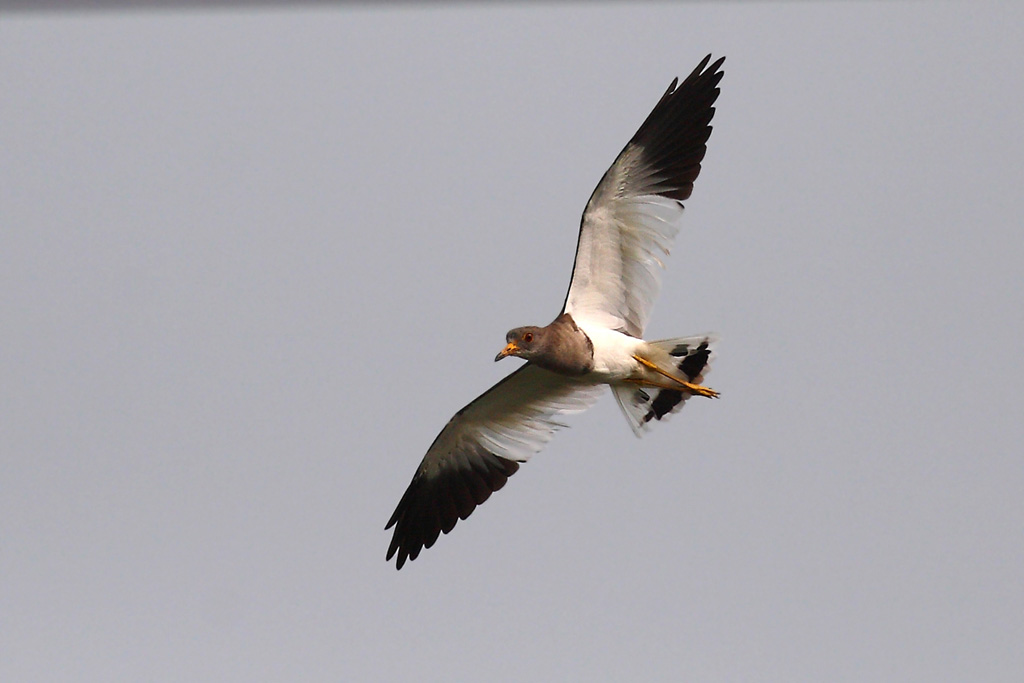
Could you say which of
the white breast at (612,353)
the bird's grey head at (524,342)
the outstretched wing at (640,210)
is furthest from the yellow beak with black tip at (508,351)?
the outstretched wing at (640,210)

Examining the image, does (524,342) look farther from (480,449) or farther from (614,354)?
(480,449)

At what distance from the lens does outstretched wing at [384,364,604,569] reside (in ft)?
38.0

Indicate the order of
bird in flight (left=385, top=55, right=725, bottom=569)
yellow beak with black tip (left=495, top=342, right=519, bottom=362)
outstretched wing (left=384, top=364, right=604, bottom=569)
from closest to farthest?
yellow beak with black tip (left=495, top=342, right=519, bottom=362) < bird in flight (left=385, top=55, right=725, bottom=569) < outstretched wing (left=384, top=364, right=604, bottom=569)

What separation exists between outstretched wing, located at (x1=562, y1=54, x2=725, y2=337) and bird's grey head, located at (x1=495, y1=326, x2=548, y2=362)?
91 centimetres

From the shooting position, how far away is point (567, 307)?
10.9 m

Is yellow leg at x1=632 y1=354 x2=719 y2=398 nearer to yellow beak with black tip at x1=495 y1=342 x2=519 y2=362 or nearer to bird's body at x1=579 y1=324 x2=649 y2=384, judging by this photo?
bird's body at x1=579 y1=324 x2=649 y2=384

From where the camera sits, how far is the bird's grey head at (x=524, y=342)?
996 cm

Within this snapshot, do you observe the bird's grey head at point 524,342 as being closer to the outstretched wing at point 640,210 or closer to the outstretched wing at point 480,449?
the outstretched wing at point 640,210

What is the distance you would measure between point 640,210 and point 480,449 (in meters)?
3.17

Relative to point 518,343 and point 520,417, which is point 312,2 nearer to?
point 518,343

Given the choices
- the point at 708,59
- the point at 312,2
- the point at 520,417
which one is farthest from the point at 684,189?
the point at 312,2

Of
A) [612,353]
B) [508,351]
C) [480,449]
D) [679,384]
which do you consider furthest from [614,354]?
[480,449]

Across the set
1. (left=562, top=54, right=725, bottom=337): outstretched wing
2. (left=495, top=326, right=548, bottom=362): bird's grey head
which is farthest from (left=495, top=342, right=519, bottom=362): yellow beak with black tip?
(left=562, top=54, right=725, bottom=337): outstretched wing

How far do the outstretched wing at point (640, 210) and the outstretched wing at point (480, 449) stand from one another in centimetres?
96
